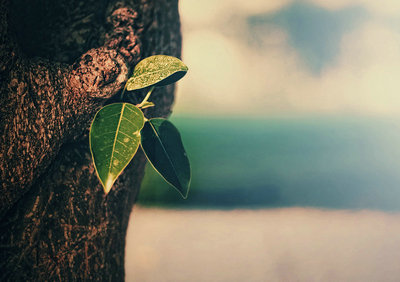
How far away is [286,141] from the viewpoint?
1328 mm

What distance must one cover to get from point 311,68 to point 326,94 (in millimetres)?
114

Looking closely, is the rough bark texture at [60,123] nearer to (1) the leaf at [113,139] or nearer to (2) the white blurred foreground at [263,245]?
(1) the leaf at [113,139]

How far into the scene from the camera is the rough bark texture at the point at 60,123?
26.2 inches

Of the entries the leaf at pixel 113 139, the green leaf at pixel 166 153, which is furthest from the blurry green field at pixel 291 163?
the leaf at pixel 113 139

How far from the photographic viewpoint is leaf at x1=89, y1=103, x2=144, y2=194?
70cm

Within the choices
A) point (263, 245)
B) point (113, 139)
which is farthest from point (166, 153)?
point (263, 245)

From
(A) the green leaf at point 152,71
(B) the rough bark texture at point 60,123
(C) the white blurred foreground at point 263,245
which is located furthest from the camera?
(C) the white blurred foreground at point 263,245

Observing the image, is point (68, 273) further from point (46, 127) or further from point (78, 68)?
point (78, 68)

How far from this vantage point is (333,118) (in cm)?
131

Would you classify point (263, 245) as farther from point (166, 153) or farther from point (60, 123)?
point (60, 123)

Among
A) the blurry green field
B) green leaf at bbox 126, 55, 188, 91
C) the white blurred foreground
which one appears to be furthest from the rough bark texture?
the blurry green field

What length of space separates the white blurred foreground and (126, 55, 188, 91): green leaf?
605 millimetres

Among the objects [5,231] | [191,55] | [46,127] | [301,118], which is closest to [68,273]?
[5,231]

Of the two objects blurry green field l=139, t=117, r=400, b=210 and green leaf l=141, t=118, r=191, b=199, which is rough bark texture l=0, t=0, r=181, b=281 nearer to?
green leaf l=141, t=118, r=191, b=199
